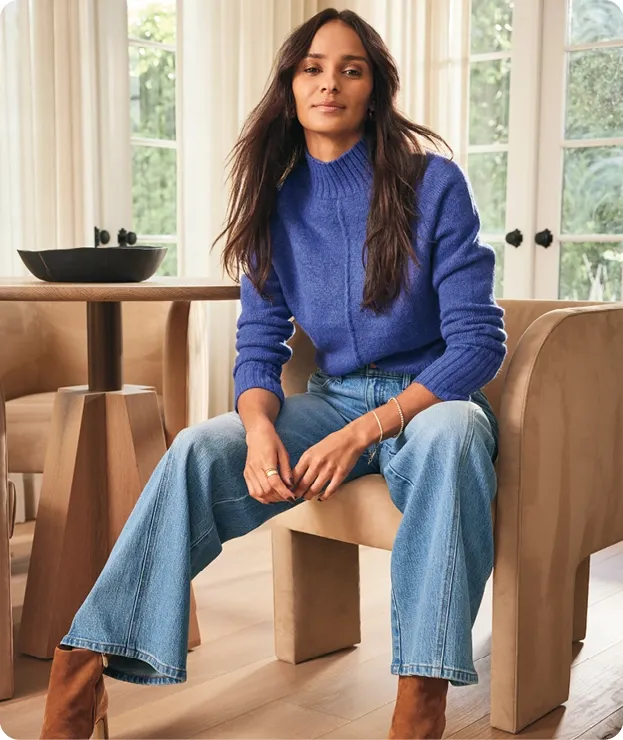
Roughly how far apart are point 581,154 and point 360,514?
240 centimetres

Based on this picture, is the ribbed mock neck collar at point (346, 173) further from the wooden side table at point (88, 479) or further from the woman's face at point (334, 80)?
the wooden side table at point (88, 479)

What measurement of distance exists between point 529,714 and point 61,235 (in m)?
2.16

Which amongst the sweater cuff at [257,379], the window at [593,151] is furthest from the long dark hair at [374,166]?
the window at [593,151]

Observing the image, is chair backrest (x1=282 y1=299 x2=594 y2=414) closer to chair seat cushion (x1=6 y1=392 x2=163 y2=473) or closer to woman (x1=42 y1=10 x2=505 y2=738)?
woman (x1=42 y1=10 x2=505 y2=738)

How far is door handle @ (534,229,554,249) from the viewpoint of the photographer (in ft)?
12.3

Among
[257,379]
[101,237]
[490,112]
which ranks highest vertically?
[490,112]

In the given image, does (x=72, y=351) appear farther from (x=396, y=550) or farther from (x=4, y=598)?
(x=396, y=550)

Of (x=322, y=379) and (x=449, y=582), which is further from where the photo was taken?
(x=322, y=379)

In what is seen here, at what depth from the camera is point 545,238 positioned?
375 cm

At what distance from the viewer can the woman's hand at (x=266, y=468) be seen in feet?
5.25

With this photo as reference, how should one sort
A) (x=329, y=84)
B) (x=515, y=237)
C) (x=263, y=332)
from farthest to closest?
A: (x=515, y=237)
(x=263, y=332)
(x=329, y=84)

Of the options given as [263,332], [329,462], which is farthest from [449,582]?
[263,332]

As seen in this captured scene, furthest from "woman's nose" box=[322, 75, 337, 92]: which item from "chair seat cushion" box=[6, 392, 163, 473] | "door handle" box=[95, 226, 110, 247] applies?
"door handle" box=[95, 226, 110, 247]

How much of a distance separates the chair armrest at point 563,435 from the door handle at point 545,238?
77.5 inches
